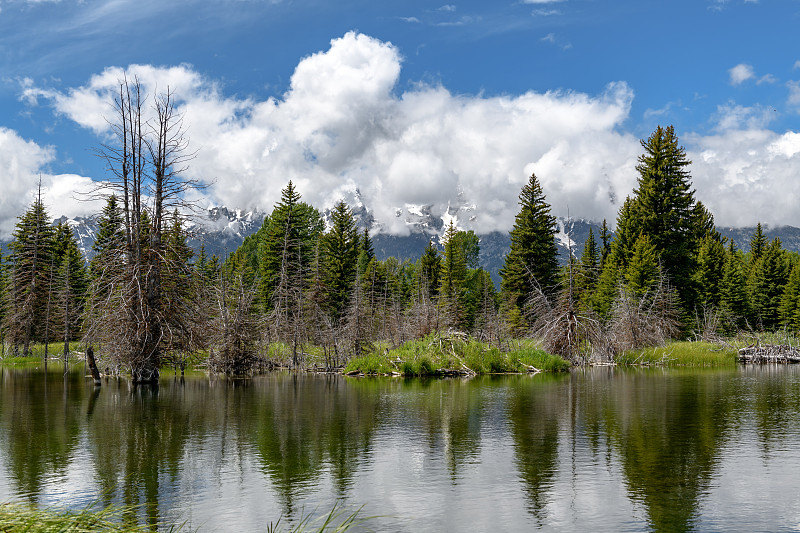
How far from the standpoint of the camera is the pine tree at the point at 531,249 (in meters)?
65.9

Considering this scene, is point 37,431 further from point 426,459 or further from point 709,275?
point 709,275

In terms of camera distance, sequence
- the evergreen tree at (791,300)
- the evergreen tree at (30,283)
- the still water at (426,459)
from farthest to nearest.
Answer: the evergreen tree at (791,300) < the evergreen tree at (30,283) < the still water at (426,459)

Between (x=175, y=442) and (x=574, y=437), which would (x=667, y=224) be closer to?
(x=574, y=437)

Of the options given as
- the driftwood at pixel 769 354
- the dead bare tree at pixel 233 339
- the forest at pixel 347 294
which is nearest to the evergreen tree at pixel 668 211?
the forest at pixel 347 294

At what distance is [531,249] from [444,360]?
35.5m

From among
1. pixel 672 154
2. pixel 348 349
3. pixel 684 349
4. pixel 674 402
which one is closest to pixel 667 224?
pixel 672 154

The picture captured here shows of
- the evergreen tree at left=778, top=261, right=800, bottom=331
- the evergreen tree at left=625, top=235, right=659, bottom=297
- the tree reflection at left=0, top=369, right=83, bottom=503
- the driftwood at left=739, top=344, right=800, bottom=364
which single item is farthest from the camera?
the evergreen tree at left=778, top=261, right=800, bottom=331

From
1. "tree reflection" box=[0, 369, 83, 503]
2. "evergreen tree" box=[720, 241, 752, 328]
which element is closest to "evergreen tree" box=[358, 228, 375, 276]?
"evergreen tree" box=[720, 241, 752, 328]

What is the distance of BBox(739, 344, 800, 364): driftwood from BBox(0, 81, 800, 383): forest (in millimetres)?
4925

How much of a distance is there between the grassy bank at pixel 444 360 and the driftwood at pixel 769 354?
722 inches

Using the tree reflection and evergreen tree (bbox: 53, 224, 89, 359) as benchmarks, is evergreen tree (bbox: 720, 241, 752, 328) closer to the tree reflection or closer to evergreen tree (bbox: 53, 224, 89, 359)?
evergreen tree (bbox: 53, 224, 89, 359)

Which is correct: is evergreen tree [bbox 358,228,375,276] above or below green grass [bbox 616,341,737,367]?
above

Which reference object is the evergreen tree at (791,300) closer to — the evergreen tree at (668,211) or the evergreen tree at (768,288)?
the evergreen tree at (768,288)

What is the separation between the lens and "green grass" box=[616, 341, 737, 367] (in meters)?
41.7
